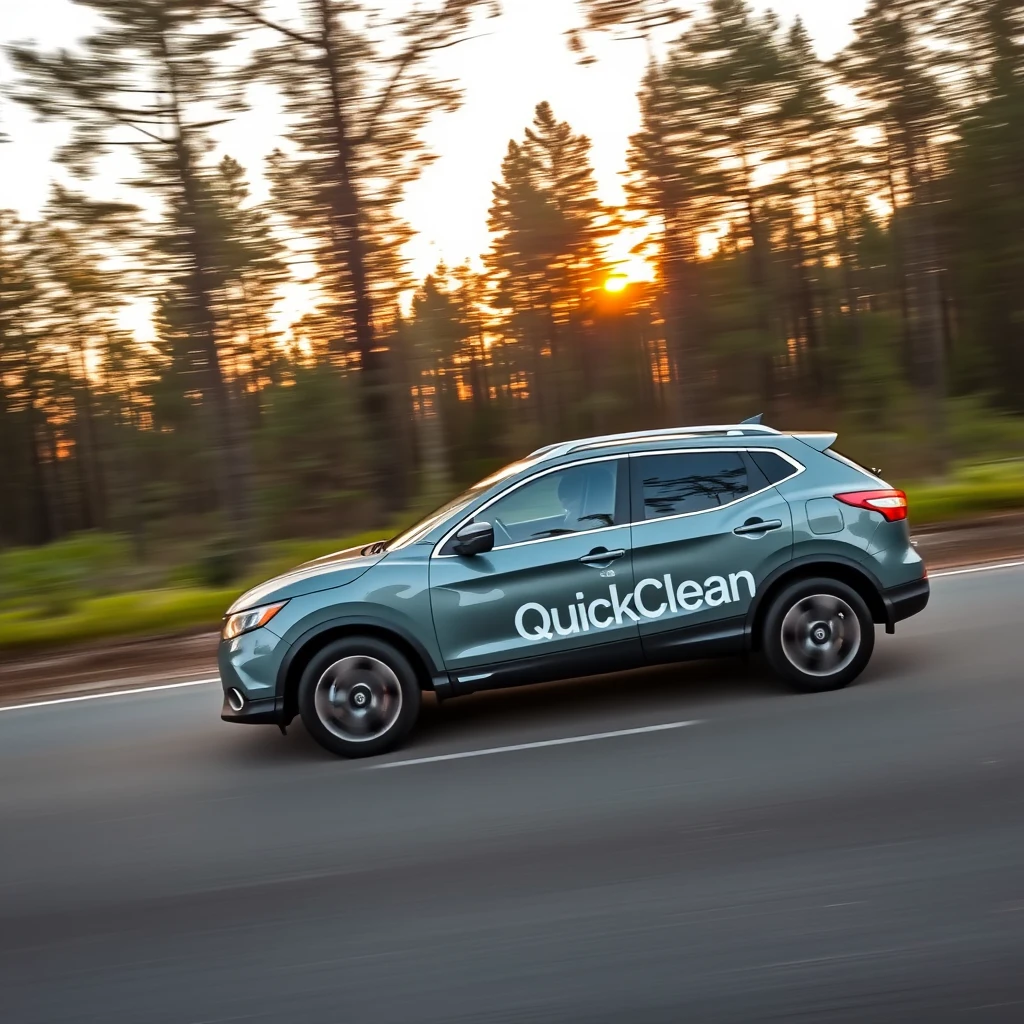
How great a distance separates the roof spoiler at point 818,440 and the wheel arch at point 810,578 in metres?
0.75

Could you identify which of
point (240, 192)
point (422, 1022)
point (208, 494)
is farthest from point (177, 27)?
point (422, 1022)

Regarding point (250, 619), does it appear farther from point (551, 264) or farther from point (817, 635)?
point (551, 264)

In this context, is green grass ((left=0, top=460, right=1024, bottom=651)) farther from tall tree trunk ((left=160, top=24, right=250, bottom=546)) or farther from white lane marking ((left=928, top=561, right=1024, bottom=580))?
white lane marking ((left=928, top=561, right=1024, bottom=580))

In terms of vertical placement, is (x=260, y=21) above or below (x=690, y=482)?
above

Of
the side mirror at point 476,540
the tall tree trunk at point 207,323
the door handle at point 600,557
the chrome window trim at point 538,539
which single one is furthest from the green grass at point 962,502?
the tall tree trunk at point 207,323

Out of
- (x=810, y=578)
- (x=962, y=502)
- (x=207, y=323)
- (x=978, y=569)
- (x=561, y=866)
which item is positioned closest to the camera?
(x=561, y=866)

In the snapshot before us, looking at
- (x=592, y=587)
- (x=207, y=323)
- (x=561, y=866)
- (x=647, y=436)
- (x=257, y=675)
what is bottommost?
(x=561, y=866)

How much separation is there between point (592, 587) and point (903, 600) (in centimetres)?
202

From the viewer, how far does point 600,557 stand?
6906 mm

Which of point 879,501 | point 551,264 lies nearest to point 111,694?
point 879,501

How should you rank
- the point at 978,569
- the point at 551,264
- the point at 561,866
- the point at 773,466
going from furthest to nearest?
the point at 551,264 < the point at 978,569 < the point at 773,466 < the point at 561,866

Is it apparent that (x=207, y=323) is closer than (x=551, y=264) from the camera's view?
Yes

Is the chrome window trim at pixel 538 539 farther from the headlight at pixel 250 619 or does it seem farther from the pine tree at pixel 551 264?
the pine tree at pixel 551 264

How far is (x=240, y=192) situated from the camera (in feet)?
61.6
